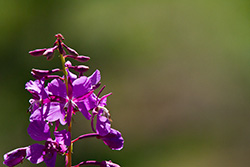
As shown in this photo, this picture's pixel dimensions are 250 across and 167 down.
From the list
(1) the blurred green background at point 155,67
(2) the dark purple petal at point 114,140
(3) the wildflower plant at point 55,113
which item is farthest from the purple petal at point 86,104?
(1) the blurred green background at point 155,67

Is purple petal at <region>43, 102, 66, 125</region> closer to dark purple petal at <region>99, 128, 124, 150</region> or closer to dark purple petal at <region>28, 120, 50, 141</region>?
dark purple petal at <region>28, 120, 50, 141</region>

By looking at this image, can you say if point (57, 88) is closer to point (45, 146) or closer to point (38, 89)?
point (38, 89)

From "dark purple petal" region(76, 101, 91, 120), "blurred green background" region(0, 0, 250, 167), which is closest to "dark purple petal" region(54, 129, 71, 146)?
"dark purple petal" region(76, 101, 91, 120)

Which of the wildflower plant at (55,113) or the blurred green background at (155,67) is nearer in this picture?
the wildflower plant at (55,113)

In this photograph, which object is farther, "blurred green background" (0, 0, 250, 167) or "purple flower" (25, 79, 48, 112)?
Result: "blurred green background" (0, 0, 250, 167)

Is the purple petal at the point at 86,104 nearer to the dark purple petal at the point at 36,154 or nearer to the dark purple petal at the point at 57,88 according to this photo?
the dark purple petal at the point at 57,88

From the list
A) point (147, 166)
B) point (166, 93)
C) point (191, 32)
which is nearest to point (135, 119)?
point (166, 93)

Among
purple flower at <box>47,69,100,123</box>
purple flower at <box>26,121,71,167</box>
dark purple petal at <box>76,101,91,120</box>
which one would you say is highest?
purple flower at <box>47,69,100,123</box>

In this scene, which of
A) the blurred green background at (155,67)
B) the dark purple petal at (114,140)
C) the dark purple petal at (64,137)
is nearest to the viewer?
the dark purple petal at (64,137)
